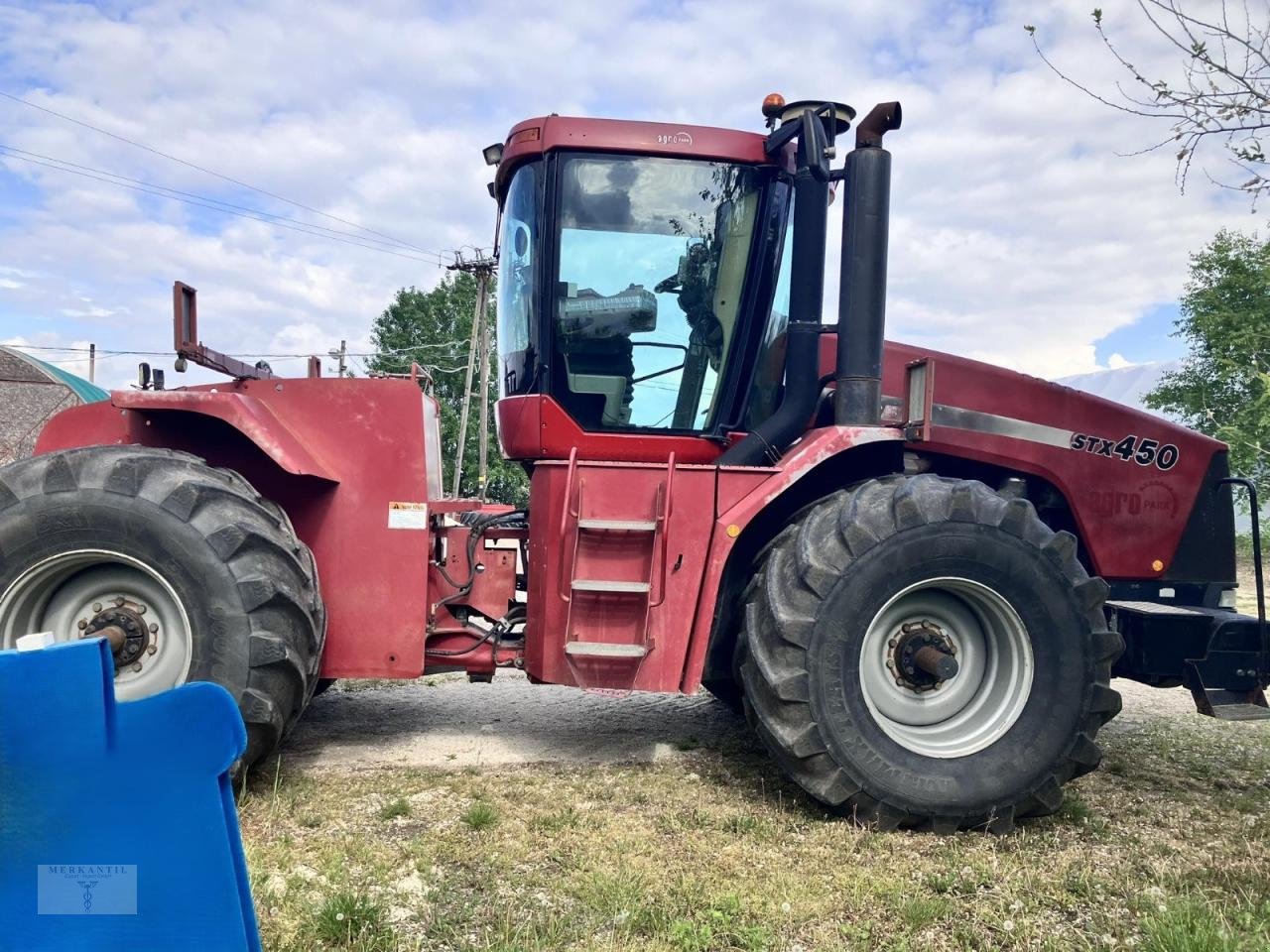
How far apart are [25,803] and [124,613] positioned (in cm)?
201

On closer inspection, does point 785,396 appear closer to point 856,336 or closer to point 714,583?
point 856,336

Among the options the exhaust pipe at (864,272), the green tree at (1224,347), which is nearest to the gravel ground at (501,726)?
the exhaust pipe at (864,272)

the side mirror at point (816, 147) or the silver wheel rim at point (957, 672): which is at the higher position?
the side mirror at point (816, 147)

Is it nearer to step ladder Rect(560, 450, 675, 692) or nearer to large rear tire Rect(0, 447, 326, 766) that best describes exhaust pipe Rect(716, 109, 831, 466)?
step ladder Rect(560, 450, 675, 692)

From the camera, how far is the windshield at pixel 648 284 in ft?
14.1

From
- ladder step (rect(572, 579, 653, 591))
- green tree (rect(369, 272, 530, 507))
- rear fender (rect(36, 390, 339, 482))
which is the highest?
green tree (rect(369, 272, 530, 507))

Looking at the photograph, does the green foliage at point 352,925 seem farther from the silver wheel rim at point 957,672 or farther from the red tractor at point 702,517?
the silver wheel rim at point 957,672

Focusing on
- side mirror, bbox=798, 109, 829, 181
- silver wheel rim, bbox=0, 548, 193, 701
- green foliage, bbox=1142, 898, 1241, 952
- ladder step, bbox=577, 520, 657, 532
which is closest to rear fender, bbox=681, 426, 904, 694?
ladder step, bbox=577, 520, 657, 532

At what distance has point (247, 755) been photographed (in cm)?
364

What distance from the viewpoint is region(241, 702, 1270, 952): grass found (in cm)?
267

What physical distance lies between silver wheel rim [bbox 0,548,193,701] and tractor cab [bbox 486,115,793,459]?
5.59 ft

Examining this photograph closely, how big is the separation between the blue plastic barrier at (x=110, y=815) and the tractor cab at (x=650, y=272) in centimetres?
274

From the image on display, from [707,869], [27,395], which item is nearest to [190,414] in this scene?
[707,869]

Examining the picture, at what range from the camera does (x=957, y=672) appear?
152 inches
